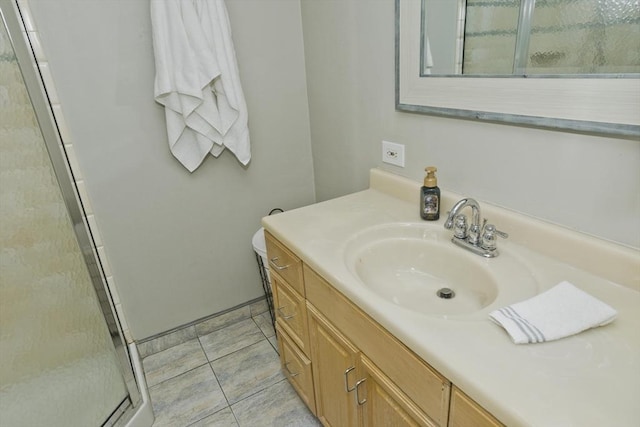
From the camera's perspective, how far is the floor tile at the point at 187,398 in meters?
1.59

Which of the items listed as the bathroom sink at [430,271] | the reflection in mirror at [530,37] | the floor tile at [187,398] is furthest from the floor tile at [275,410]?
the reflection in mirror at [530,37]

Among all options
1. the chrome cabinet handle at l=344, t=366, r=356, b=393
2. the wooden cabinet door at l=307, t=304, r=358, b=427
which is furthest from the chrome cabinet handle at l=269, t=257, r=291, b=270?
the chrome cabinet handle at l=344, t=366, r=356, b=393

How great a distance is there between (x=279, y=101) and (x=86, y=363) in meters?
1.41

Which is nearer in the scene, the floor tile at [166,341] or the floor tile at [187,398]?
the floor tile at [187,398]

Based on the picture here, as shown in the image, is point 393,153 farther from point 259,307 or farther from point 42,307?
point 42,307

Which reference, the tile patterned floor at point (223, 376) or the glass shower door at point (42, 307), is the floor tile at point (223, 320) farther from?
the glass shower door at point (42, 307)

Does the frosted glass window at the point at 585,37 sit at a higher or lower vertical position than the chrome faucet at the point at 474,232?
Answer: higher

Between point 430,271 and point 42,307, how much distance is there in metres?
1.49

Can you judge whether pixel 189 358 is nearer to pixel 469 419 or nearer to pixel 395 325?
pixel 395 325

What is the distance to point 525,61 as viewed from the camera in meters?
0.96

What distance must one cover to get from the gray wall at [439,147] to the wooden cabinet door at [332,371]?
59cm

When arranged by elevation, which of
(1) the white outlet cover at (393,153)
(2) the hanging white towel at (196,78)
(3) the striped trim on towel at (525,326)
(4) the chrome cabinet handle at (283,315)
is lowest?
(4) the chrome cabinet handle at (283,315)

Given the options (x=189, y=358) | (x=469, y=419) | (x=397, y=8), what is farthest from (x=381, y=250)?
(x=189, y=358)

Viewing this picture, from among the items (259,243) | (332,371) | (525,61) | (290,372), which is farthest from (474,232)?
(259,243)
